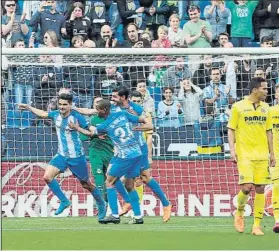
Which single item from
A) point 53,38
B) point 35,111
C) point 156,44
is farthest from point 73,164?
point 156,44

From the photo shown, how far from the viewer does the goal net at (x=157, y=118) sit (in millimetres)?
15484

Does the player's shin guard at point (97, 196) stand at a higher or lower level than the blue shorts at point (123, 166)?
lower

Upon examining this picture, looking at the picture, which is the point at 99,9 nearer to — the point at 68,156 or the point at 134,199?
the point at 68,156

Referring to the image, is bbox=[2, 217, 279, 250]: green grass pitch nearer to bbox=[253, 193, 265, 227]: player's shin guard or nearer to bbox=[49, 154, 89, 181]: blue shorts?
bbox=[253, 193, 265, 227]: player's shin guard

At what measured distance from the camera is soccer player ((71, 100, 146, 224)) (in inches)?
531

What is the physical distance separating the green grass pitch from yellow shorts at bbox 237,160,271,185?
646mm

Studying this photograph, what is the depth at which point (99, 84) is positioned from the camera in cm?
1588

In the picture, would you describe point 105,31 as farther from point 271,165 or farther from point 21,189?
point 271,165

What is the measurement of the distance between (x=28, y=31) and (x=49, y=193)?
4146 mm

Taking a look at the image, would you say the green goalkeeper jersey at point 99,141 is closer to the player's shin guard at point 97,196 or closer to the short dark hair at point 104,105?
the short dark hair at point 104,105

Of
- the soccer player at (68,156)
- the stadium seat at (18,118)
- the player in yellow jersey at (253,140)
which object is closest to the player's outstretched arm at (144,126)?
the soccer player at (68,156)

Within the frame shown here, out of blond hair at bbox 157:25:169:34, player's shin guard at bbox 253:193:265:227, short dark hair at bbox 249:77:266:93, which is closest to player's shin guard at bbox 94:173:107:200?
player's shin guard at bbox 253:193:265:227

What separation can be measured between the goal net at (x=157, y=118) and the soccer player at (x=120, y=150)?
5.60 feet

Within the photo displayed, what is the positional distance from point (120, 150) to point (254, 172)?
2095 mm
